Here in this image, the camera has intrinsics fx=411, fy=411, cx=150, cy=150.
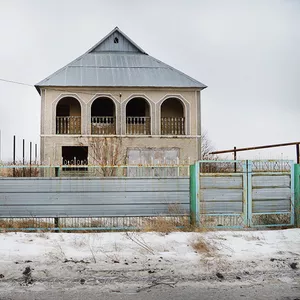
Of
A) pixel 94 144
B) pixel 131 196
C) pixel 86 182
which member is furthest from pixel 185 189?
pixel 94 144

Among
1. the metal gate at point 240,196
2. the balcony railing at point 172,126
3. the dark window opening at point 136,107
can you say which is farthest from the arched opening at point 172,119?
the metal gate at point 240,196

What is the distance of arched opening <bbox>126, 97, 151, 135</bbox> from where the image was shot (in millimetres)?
20844

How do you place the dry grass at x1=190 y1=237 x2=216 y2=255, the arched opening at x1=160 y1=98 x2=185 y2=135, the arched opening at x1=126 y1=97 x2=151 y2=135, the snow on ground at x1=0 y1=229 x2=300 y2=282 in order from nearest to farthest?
the snow on ground at x1=0 y1=229 x2=300 y2=282, the dry grass at x1=190 y1=237 x2=216 y2=255, the arched opening at x1=126 y1=97 x2=151 y2=135, the arched opening at x1=160 y1=98 x2=185 y2=135

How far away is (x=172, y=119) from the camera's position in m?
20.7

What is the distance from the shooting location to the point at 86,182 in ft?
29.6

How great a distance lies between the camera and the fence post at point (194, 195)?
8891 mm

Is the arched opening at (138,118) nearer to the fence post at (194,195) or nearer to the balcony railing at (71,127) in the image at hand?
the balcony railing at (71,127)

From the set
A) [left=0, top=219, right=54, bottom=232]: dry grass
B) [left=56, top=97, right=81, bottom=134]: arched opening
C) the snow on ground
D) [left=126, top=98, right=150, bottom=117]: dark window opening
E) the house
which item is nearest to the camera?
the snow on ground

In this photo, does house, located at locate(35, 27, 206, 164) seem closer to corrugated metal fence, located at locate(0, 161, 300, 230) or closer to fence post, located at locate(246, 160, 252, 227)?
corrugated metal fence, located at locate(0, 161, 300, 230)

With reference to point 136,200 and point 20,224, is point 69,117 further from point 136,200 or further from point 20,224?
point 136,200

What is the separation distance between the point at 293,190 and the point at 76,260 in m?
5.29

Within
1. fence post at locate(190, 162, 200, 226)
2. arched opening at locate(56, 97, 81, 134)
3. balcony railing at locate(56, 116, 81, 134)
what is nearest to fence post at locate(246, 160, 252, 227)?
fence post at locate(190, 162, 200, 226)

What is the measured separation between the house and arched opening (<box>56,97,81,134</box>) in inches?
2.1

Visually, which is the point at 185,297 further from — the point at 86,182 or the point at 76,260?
the point at 86,182
